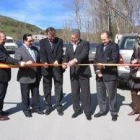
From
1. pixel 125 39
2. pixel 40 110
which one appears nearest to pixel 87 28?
pixel 125 39

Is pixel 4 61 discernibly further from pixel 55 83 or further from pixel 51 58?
pixel 55 83

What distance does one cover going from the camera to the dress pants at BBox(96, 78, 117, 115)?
254 inches

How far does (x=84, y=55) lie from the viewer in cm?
647

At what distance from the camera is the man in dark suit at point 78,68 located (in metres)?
6.45

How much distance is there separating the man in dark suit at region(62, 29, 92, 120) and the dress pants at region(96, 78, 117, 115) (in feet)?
0.88

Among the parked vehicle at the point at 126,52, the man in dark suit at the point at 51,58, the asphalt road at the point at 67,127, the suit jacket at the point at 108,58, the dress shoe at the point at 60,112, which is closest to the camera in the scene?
the asphalt road at the point at 67,127

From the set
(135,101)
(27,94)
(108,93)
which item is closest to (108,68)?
(108,93)

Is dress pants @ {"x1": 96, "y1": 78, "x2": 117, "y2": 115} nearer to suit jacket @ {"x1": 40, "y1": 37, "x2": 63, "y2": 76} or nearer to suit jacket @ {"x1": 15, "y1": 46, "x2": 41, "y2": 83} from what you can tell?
suit jacket @ {"x1": 40, "y1": 37, "x2": 63, "y2": 76}

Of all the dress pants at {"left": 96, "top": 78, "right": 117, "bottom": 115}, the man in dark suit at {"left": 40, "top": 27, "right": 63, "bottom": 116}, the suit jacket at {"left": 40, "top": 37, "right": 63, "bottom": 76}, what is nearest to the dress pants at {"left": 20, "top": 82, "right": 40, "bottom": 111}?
the man in dark suit at {"left": 40, "top": 27, "right": 63, "bottom": 116}

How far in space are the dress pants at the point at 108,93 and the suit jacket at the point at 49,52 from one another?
0.99 m

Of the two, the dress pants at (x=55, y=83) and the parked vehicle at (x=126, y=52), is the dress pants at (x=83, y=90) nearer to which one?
the dress pants at (x=55, y=83)

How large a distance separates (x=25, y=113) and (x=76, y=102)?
3.70ft

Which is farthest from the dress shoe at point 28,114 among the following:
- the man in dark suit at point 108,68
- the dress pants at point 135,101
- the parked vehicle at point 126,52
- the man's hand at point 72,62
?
the parked vehicle at point 126,52

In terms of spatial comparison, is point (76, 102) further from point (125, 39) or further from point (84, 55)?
point (125, 39)
